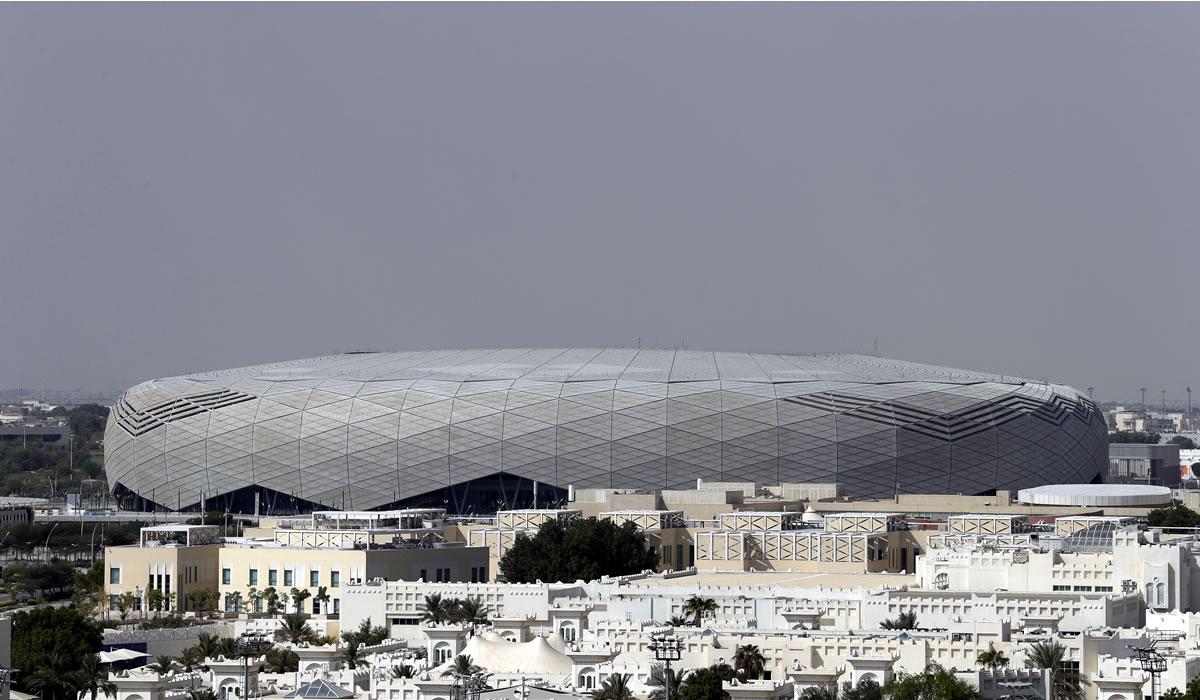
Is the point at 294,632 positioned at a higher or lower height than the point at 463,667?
higher

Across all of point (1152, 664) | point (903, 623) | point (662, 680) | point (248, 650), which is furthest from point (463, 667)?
point (1152, 664)

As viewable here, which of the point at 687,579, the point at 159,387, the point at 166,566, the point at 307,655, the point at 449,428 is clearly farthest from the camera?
the point at 159,387

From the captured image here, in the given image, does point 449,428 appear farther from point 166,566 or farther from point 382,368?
point 166,566

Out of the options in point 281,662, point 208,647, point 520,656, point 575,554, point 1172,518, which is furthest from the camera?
point 1172,518

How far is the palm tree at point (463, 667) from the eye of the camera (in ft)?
210

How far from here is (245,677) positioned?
6406 centimetres

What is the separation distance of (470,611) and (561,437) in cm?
8936

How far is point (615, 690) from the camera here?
202 feet

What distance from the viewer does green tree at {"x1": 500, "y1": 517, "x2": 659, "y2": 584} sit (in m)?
104

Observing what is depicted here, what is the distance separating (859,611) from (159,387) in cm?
11815

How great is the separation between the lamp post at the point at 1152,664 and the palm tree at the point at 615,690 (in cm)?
1229

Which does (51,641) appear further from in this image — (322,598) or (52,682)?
(322,598)

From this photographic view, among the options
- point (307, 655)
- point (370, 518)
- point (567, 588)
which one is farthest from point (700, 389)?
point (307, 655)

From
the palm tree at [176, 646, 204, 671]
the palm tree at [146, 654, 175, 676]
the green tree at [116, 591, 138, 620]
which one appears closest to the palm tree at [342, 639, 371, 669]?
the palm tree at [176, 646, 204, 671]
